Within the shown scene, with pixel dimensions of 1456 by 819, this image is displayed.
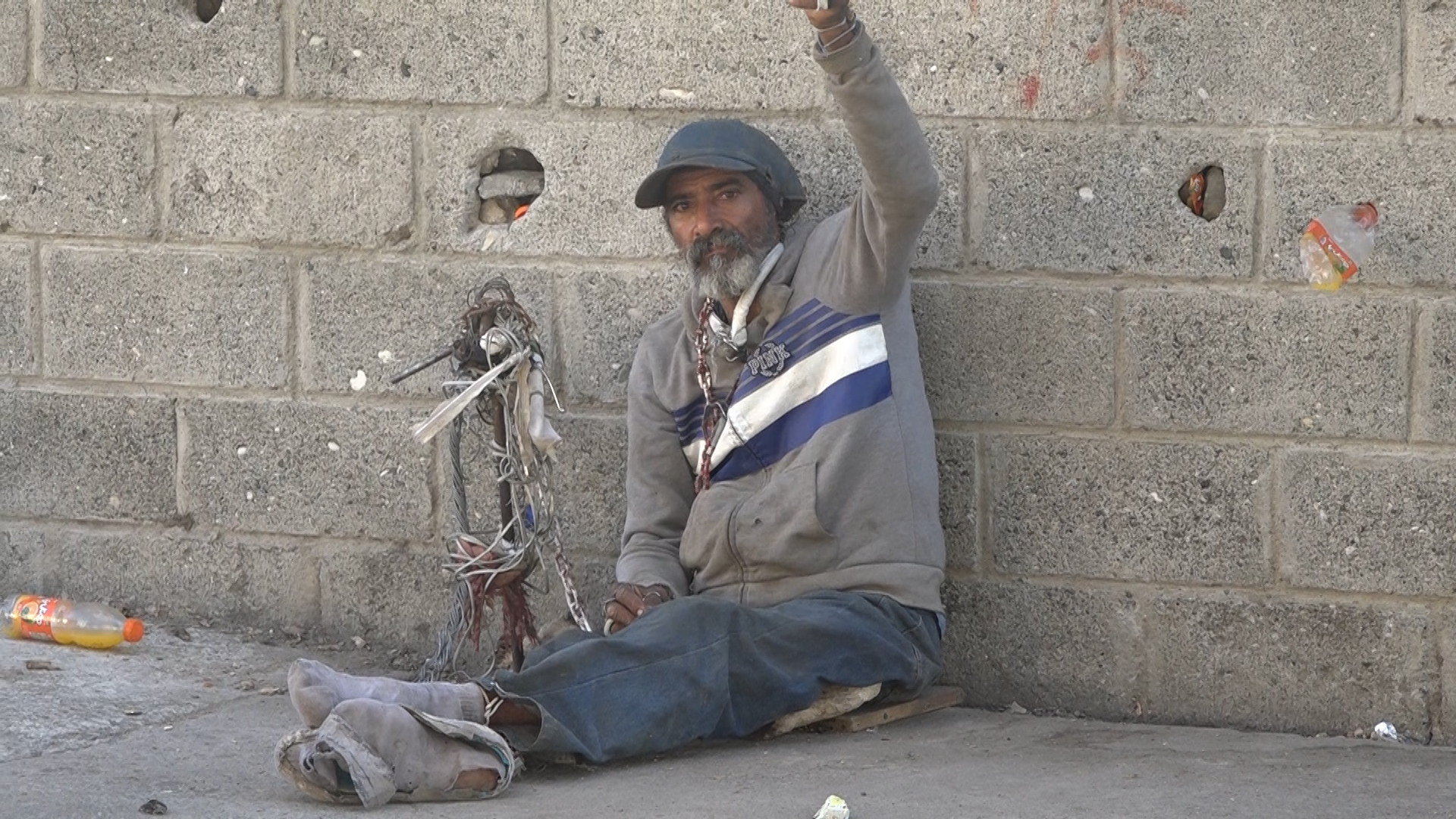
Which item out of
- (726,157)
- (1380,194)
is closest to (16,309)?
(726,157)

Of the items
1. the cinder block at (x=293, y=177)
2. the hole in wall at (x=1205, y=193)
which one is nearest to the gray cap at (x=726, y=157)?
the cinder block at (x=293, y=177)

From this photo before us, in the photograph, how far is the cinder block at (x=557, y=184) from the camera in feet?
15.3

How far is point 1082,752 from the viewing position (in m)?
4.01

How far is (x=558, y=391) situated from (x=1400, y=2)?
2320 mm

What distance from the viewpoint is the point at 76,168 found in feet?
16.5

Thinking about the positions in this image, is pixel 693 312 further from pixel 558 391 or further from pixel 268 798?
pixel 268 798

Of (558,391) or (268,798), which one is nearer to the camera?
(268,798)

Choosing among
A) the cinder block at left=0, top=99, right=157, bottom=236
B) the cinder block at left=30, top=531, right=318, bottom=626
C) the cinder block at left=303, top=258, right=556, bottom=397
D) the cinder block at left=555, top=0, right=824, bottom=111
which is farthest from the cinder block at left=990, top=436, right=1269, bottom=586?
the cinder block at left=0, top=99, right=157, bottom=236

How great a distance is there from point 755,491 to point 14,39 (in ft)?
8.42

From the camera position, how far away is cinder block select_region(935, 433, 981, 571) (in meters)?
4.47

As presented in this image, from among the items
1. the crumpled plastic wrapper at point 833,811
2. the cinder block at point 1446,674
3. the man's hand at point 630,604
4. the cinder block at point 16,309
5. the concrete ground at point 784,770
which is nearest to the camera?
the crumpled plastic wrapper at point 833,811

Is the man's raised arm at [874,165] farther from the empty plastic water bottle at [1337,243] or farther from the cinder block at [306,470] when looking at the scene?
the cinder block at [306,470]

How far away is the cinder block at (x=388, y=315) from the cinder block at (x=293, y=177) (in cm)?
9

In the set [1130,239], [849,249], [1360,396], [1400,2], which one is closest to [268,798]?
[849,249]
